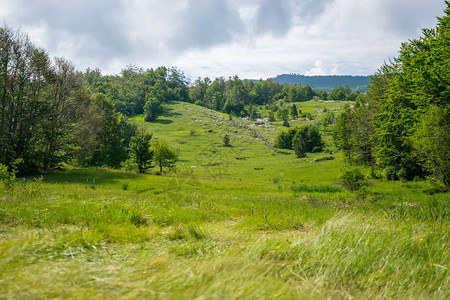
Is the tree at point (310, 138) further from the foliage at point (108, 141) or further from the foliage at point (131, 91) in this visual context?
the foliage at point (131, 91)

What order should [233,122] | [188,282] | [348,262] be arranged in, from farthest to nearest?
[233,122], [348,262], [188,282]

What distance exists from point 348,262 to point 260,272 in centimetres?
123

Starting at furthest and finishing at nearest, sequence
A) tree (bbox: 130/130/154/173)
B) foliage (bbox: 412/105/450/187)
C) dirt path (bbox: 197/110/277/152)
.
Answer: dirt path (bbox: 197/110/277/152) < tree (bbox: 130/130/154/173) < foliage (bbox: 412/105/450/187)

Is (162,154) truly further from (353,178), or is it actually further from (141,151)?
(353,178)

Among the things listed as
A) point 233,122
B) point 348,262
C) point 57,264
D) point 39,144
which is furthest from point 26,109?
point 233,122

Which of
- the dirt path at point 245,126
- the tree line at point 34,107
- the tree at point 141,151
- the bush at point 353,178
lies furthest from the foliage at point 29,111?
the dirt path at point 245,126

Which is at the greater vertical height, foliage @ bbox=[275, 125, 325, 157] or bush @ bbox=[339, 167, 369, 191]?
foliage @ bbox=[275, 125, 325, 157]

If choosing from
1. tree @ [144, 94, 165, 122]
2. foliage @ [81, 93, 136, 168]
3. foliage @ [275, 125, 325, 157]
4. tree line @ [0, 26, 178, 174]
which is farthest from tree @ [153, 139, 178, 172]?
tree @ [144, 94, 165, 122]

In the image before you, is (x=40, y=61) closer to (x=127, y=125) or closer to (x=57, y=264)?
(x=57, y=264)

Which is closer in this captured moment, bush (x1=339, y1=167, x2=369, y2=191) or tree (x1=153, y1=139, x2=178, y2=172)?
bush (x1=339, y1=167, x2=369, y2=191)

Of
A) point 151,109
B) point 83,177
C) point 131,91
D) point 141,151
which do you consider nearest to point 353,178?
point 83,177

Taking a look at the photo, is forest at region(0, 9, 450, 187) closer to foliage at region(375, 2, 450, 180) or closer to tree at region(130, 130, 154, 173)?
foliage at region(375, 2, 450, 180)

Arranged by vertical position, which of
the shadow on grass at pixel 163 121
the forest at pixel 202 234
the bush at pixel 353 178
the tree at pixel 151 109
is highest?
the tree at pixel 151 109

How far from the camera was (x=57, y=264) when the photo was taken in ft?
9.21
